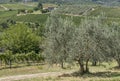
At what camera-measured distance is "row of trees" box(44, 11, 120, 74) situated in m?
51.1

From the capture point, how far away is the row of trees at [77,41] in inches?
2012

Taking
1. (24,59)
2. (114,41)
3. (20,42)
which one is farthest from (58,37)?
(20,42)

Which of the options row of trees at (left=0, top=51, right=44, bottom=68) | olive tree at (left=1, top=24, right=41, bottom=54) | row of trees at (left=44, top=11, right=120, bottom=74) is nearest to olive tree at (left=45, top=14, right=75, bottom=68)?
row of trees at (left=44, top=11, right=120, bottom=74)

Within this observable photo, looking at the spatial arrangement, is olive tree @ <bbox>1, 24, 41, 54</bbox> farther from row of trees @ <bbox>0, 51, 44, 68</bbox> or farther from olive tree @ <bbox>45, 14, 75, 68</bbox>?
olive tree @ <bbox>45, 14, 75, 68</bbox>

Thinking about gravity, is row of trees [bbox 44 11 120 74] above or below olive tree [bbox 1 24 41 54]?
above

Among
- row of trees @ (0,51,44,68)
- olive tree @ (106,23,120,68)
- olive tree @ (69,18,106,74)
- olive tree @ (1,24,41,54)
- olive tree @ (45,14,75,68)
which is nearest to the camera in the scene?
olive tree @ (69,18,106,74)

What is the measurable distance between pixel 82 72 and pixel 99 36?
700 centimetres

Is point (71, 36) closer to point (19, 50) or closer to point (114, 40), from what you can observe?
point (114, 40)

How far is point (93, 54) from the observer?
51.2 meters

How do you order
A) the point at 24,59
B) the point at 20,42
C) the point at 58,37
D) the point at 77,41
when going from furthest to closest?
1. the point at 20,42
2. the point at 24,59
3. the point at 58,37
4. the point at 77,41

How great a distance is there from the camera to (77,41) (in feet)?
169

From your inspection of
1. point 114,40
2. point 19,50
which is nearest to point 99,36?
point 114,40

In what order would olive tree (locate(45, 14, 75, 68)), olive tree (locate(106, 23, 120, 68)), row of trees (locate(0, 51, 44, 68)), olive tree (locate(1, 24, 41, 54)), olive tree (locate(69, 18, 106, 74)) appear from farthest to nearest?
olive tree (locate(1, 24, 41, 54))
row of trees (locate(0, 51, 44, 68))
olive tree (locate(106, 23, 120, 68))
olive tree (locate(45, 14, 75, 68))
olive tree (locate(69, 18, 106, 74))

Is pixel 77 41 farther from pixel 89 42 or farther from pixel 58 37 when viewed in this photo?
pixel 58 37
